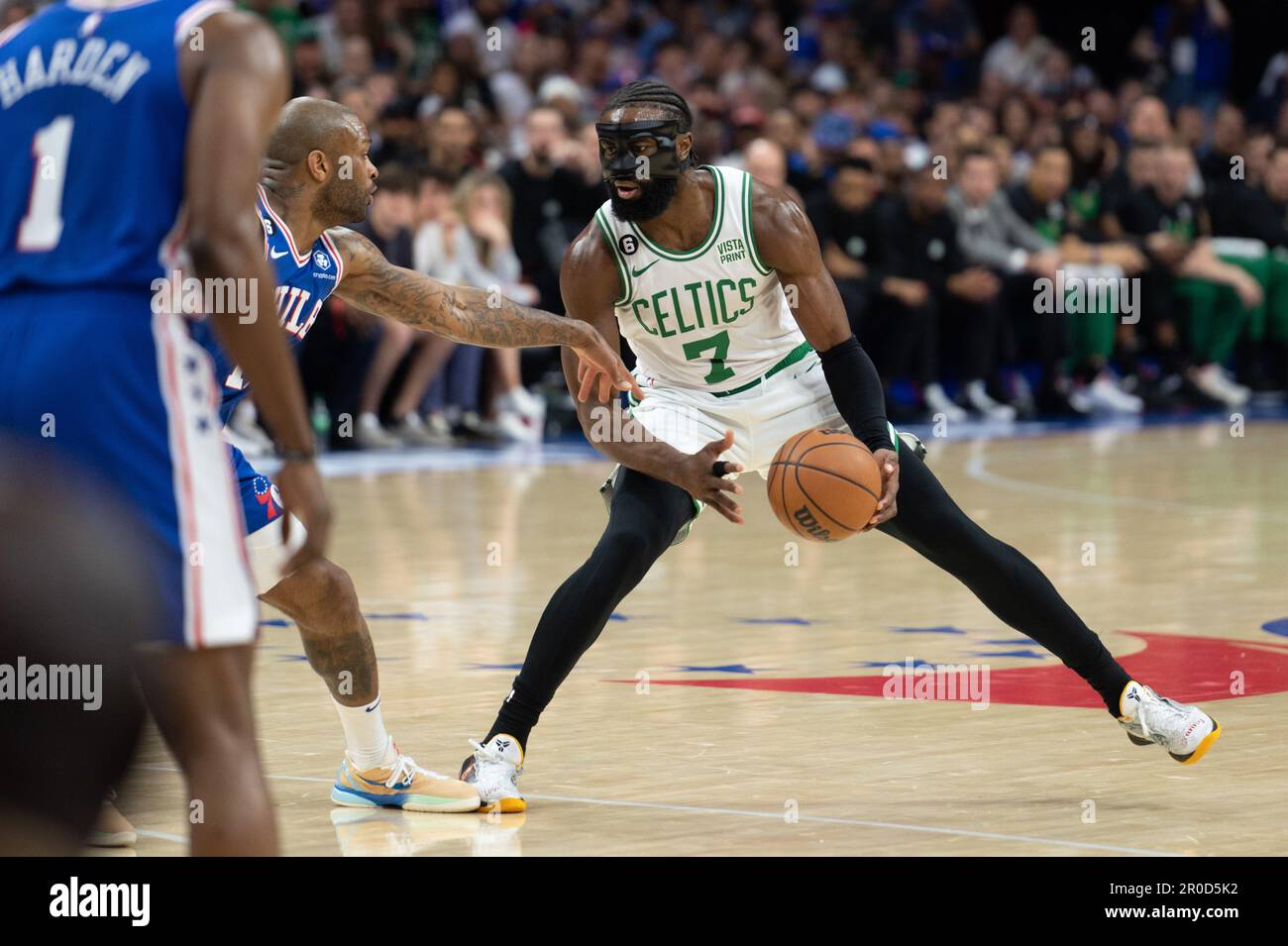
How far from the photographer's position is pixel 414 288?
538cm

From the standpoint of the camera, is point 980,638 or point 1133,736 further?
point 980,638

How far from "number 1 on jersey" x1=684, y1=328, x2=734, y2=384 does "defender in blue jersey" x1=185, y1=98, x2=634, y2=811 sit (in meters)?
0.63

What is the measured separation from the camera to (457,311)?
5.38m

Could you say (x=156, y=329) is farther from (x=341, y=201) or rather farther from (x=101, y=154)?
(x=341, y=201)

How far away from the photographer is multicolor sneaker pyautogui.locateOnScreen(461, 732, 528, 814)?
5.43 m

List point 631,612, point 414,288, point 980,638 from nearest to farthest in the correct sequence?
point 414,288
point 980,638
point 631,612

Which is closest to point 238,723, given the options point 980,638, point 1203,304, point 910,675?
point 910,675

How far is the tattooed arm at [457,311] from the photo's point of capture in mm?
5254

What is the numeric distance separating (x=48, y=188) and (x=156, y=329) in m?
0.27

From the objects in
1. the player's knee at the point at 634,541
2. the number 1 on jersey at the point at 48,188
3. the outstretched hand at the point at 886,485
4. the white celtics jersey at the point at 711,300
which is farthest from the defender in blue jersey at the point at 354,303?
the number 1 on jersey at the point at 48,188

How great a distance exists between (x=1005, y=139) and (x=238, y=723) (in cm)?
1843

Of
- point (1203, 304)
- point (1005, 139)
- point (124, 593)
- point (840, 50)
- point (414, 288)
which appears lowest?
point (124, 593)

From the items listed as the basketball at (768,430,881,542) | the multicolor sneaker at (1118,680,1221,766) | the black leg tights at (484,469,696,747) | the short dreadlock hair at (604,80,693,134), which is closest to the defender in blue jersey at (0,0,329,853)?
the black leg tights at (484,469,696,747)
